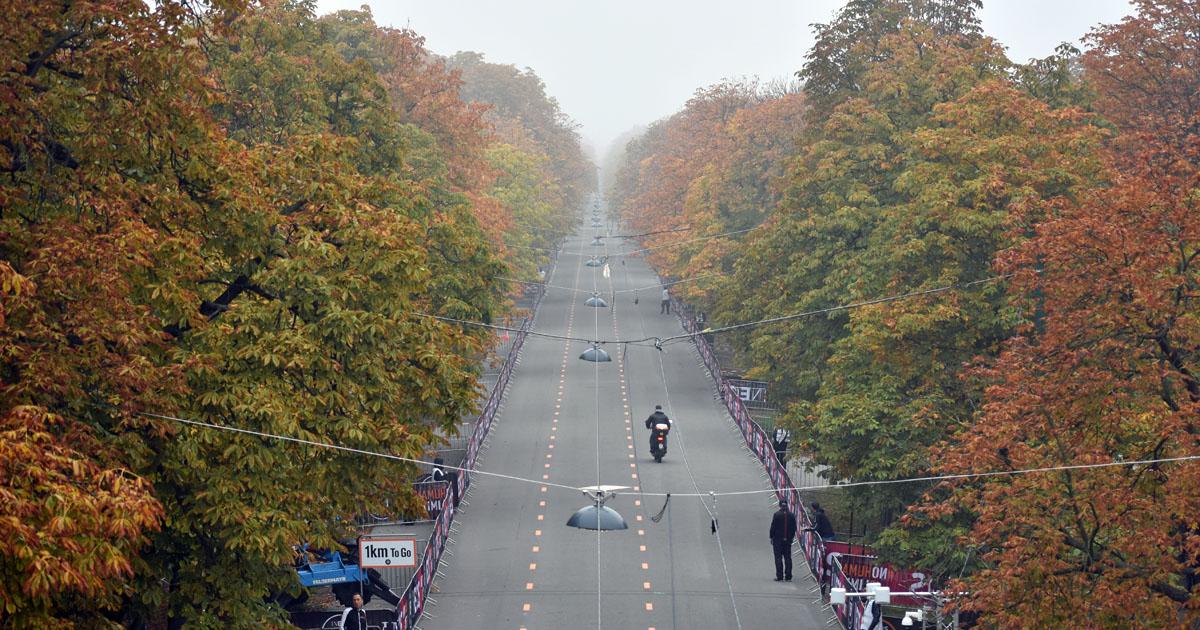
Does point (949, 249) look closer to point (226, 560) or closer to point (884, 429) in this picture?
point (884, 429)

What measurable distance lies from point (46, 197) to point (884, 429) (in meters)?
19.1

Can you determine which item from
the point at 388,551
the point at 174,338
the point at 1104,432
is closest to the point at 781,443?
the point at 388,551

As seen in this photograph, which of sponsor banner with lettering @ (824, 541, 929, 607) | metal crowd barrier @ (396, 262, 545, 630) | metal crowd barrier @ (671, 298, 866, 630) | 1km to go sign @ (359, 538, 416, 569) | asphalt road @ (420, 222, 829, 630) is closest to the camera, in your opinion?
1km to go sign @ (359, 538, 416, 569)

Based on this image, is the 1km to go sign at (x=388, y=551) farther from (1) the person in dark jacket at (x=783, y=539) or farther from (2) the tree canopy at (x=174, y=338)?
(1) the person in dark jacket at (x=783, y=539)

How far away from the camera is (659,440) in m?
40.9

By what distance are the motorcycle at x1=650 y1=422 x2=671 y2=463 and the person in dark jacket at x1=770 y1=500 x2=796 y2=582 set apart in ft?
35.0

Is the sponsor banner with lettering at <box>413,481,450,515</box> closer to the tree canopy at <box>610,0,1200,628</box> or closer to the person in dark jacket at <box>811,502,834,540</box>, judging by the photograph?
the tree canopy at <box>610,0,1200,628</box>

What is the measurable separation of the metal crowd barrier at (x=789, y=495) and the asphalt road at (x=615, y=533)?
441mm

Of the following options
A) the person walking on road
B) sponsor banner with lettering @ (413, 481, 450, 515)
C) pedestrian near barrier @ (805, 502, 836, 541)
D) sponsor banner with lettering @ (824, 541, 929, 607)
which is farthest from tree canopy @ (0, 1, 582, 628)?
sponsor banner with lettering @ (413, 481, 450, 515)

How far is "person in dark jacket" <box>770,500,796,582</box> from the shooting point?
29.0 metres

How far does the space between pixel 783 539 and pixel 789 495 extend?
13.7ft

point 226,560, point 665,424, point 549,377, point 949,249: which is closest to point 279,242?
point 226,560

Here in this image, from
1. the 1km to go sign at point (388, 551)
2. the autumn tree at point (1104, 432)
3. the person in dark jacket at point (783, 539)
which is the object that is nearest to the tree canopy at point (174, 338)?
the 1km to go sign at point (388, 551)

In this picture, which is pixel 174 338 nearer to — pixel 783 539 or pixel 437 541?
pixel 437 541
